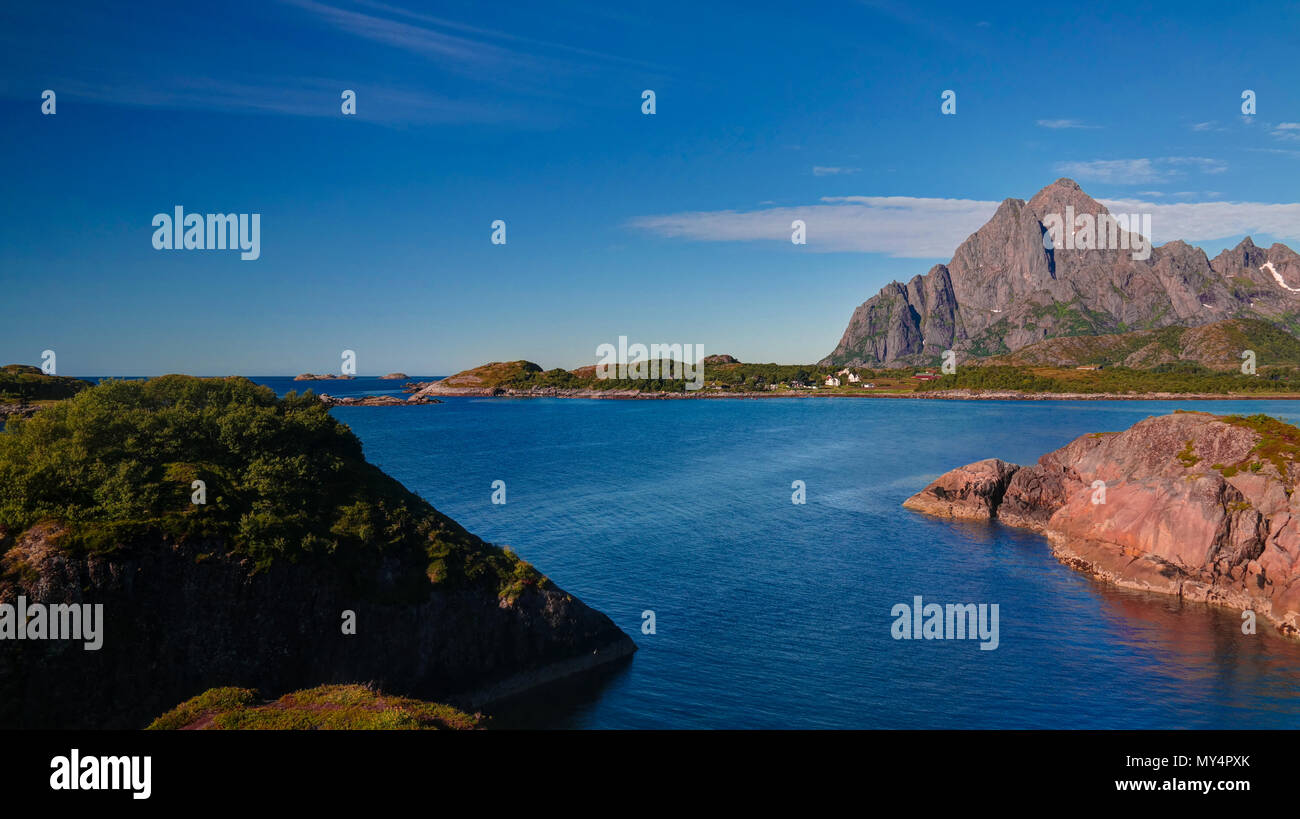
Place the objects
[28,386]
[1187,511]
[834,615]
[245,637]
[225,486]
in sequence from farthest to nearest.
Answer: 1. [28,386]
2. [1187,511]
3. [834,615]
4. [225,486]
5. [245,637]

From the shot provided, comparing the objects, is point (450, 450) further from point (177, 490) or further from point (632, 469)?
point (177, 490)

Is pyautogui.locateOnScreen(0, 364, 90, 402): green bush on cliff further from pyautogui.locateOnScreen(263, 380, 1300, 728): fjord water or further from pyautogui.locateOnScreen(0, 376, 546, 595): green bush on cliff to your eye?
pyautogui.locateOnScreen(0, 376, 546, 595): green bush on cliff

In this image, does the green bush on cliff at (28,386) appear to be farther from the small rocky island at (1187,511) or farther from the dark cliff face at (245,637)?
the small rocky island at (1187,511)

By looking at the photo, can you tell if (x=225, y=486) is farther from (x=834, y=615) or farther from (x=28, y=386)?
(x=28, y=386)

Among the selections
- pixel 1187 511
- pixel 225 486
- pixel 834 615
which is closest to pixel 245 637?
pixel 225 486

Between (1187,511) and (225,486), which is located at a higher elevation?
(225,486)

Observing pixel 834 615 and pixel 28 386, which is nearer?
pixel 834 615

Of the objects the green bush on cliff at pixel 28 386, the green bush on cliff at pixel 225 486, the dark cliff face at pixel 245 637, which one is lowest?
the dark cliff face at pixel 245 637

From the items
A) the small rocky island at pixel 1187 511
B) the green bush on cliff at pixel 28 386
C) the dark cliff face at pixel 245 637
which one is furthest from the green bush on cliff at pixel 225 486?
the green bush on cliff at pixel 28 386
